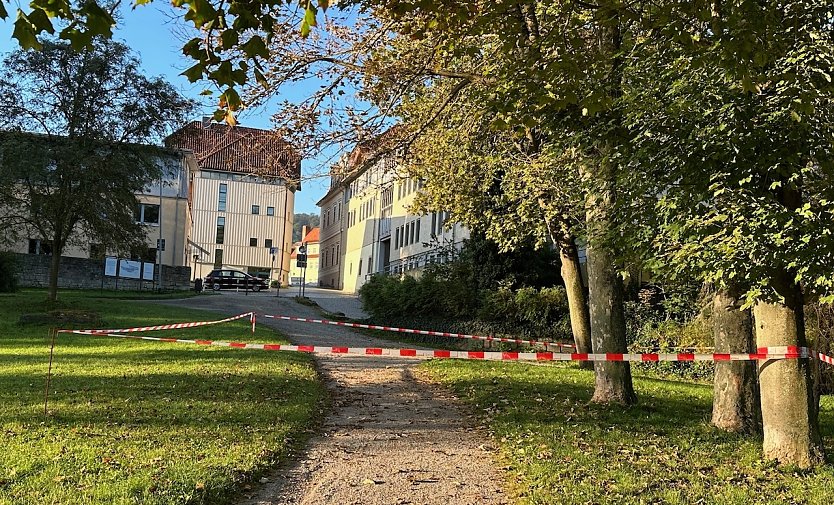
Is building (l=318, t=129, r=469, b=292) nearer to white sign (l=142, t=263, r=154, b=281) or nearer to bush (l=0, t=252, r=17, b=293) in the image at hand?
white sign (l=142, t=263, r=154, b=281)

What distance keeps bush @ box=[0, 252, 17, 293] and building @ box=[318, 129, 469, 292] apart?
13.8 metres

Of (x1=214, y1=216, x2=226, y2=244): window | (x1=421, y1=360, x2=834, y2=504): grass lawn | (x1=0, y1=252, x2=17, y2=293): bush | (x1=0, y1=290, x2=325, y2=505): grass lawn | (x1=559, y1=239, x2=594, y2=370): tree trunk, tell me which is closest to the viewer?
(x1=0, y1=290, x2=325, y2=505): grass lawn

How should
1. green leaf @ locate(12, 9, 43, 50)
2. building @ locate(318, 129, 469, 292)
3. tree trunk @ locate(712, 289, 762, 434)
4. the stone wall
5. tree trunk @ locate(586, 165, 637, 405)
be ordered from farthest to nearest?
the stone wall
building @ locate(318, 129, 469, 292)
tree trunk @ locate(586, 165, 637, 405)
tree trunk @ locate(712, 289, 762, 434)
green leaf @ locate(12, 9, 43, 50)

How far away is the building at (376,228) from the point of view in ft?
41.1

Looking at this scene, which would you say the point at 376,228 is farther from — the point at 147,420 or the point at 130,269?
the point at 147,420

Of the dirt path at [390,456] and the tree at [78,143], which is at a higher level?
the tree at [78,143]

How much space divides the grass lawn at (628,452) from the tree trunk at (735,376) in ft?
1.07

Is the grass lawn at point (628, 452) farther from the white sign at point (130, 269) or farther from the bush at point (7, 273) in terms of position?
the white sign at point (130, 269)

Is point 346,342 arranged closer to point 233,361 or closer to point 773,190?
point 233,361

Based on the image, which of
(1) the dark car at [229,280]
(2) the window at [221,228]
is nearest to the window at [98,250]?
(1) the dark car at [229,280]

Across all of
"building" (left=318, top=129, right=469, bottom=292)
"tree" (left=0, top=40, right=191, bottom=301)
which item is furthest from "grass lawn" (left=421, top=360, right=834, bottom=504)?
"tree" (left=0, top=40, right=191, bottom=301)

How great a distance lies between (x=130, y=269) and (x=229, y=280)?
33.5 ft

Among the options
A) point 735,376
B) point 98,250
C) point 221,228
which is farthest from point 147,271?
point 735,376

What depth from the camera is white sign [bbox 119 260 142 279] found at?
1425 inches
